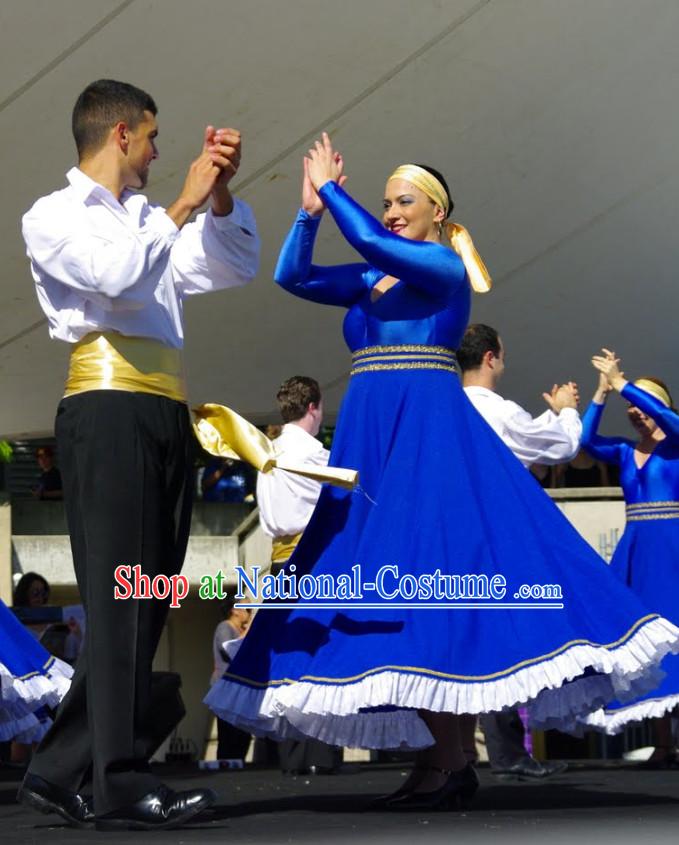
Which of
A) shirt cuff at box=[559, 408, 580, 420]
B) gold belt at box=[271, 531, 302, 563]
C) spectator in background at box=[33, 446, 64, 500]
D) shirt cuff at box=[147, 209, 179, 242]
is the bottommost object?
gold belt at box=[271, 531, 302, 563]

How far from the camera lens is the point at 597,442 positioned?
7848 mm

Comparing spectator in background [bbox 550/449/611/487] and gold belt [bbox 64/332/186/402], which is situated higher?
spectator in background [bbox 550/449/611/487]

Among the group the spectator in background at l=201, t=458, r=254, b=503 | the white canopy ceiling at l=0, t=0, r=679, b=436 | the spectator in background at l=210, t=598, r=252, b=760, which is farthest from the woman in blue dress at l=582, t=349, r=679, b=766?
the spectator in background at l=201, t=458, r=254, b=503

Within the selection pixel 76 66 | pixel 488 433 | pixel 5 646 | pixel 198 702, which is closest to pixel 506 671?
pixel 488 433

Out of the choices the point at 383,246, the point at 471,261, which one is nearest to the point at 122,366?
the point at 383,246

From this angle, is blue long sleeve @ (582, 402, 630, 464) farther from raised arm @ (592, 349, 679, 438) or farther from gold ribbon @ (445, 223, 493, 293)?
gold ribbon @ (445, 223, 493, 293)

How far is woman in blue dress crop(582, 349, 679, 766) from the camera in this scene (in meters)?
7.34

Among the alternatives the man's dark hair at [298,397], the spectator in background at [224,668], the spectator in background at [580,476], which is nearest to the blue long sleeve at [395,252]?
the man's dark hair at [298,397]

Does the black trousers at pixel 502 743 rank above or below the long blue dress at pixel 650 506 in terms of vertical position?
below

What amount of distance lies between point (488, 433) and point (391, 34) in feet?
13.1

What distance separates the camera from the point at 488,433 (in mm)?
4871

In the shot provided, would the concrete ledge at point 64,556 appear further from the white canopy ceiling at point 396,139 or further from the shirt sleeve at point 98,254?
the shirt sleeve at point 98,254

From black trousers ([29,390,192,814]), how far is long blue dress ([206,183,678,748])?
456mm

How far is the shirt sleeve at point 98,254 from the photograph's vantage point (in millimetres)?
4051
